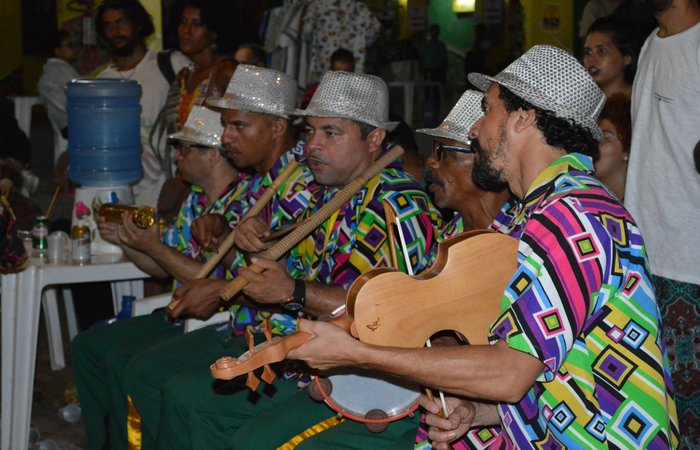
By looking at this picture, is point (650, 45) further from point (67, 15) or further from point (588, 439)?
point (67, 15)

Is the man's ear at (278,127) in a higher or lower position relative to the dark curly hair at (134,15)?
lower

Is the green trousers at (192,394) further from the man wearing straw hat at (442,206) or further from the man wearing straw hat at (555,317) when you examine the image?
the man wearing straw hat at (555,317)

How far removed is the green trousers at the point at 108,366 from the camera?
3885mm

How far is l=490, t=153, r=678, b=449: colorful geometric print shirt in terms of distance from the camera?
1782 mm

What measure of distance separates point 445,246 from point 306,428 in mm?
1222

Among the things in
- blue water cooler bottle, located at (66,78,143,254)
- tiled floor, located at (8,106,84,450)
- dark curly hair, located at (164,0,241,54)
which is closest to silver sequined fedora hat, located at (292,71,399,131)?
blue water cooler bottle, located at (66,78,143,254)

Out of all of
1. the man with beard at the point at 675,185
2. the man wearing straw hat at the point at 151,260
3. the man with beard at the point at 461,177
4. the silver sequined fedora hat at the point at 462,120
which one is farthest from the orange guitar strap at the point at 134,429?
the man with beard at the point at 675,185

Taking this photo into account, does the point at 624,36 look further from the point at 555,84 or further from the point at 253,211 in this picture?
the point at 555,84

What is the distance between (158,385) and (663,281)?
1.95m

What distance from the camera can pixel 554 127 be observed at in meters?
2.01

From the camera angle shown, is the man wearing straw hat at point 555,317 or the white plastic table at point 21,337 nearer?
the man wearing straw hat at point 555,317

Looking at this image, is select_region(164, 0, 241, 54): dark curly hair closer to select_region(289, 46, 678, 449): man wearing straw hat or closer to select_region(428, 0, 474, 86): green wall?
select_region(289, 46, 678, 449): man wearing straw hat

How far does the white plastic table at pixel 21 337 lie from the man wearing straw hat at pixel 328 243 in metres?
0.96

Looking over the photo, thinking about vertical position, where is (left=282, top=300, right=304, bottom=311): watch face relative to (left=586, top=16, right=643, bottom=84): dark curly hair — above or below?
below
